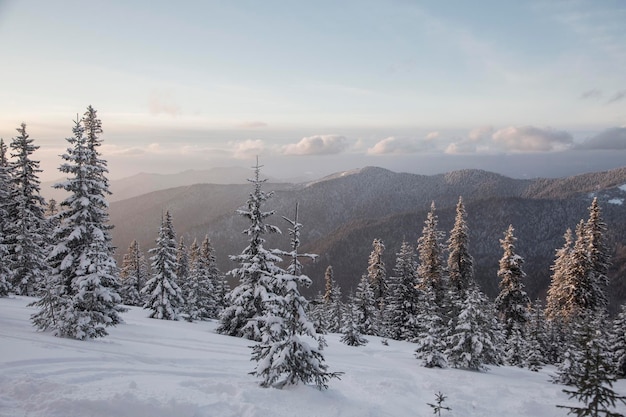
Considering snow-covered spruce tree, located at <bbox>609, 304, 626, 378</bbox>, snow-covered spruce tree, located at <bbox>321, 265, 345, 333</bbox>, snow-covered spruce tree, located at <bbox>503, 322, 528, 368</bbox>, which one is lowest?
snow-covered spruce tree, located at <bbox>321, 265, 345, 333</bbox>

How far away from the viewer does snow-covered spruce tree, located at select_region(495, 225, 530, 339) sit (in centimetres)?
3409

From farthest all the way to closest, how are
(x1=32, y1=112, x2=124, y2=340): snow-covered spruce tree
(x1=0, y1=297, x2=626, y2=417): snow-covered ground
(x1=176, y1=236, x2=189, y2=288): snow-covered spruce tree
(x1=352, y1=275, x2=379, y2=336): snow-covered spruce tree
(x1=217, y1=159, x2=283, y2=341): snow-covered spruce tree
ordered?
(x1=176, y1=236, x2=189, y2=288): snow-covered spruce tree < (x1=352, y1=275, x2=379, y2=336): snow-covered spruce tree < (x1=217, y1=159, x2=283, y2=341): snow-covered spruce tree < (x1=32, y1=112, x2=124, y2=340): snow-covered spruce tree < (x1=0, y1=297, x2=626, y2=417): snow-covered ground

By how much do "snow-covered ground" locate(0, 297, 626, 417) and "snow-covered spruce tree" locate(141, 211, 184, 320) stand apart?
1155cm

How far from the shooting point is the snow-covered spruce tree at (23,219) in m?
29.4

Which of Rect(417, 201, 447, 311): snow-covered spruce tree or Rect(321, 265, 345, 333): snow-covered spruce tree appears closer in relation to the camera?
Rect(417, 201, 447, 311): snow-covered spruce tree

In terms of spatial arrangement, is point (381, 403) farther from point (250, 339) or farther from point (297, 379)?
point (250, 339)

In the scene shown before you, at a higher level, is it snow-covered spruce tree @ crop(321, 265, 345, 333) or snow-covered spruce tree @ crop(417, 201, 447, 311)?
snow-covered spruce tree @ crop(417, 201, 447, 311)

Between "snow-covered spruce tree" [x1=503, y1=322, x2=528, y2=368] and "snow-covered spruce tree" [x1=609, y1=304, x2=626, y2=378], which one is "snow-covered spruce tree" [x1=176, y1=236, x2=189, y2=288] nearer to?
"snow-covered spruce tree" [x1=503, y1=322, x2=528, y2=368]

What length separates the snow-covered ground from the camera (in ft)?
31.1

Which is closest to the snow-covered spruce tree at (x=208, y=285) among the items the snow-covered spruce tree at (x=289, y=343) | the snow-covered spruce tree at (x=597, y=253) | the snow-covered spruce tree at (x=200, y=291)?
the snow-covered spruce tree at (x=200, y=291)

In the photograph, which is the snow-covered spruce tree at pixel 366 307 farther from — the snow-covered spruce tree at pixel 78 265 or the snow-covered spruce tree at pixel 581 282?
the snow-covered spruce tree at pixel 78 265

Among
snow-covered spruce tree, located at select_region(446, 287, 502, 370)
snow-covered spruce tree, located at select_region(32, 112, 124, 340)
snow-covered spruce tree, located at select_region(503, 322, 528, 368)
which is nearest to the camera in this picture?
snow-covered spruce tree, located at select_region(32, 112, 124, 340)

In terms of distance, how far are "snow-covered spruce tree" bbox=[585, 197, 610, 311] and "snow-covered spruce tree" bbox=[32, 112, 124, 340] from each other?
3879cm

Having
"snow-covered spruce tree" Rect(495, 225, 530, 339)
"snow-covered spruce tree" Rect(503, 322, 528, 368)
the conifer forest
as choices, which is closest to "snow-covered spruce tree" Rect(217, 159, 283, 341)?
the conifer forest
